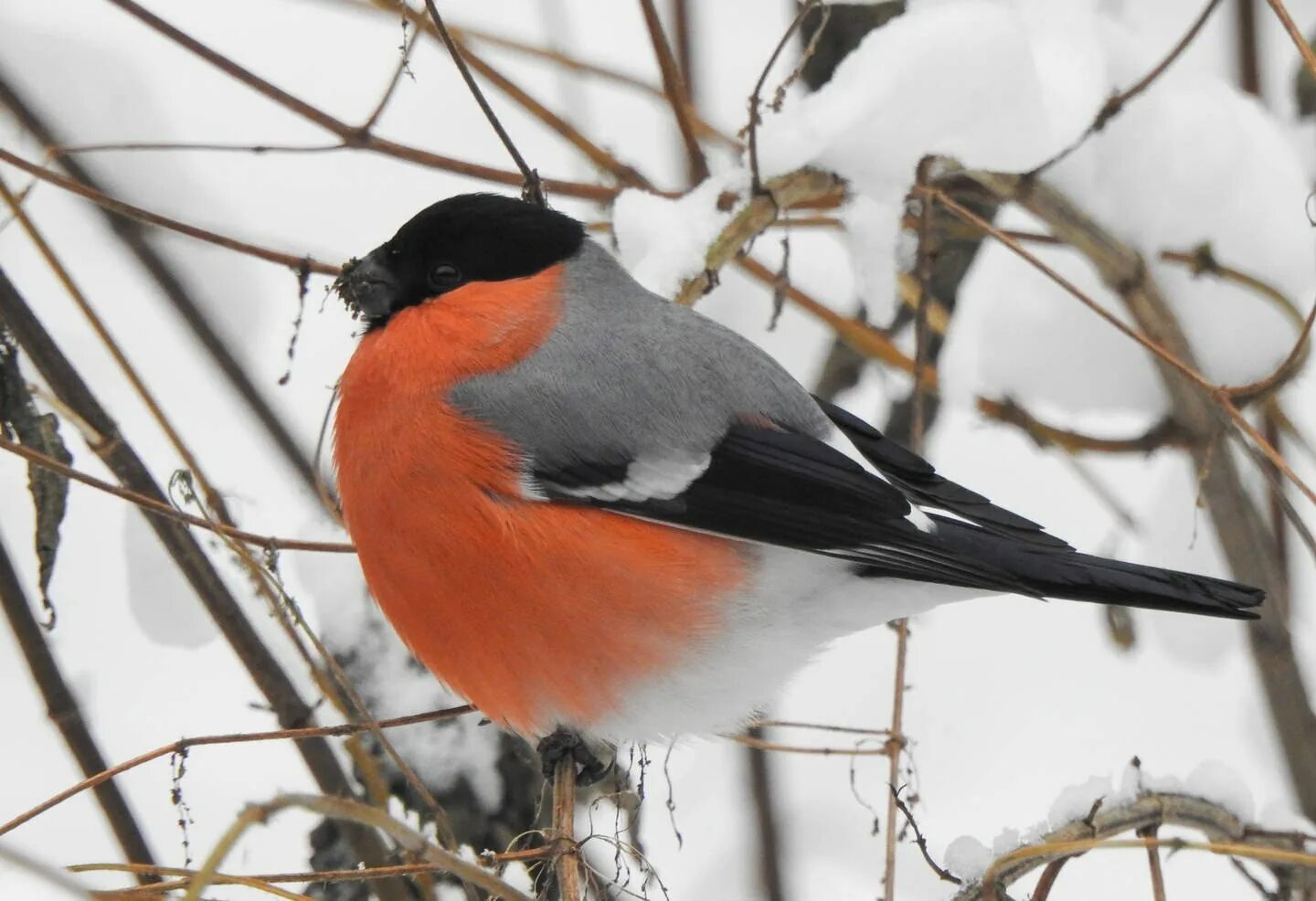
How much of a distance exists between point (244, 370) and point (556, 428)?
0.90m

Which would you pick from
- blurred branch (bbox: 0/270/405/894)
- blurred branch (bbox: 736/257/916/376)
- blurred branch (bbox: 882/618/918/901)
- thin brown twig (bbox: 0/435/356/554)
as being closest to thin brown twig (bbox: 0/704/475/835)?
thin brown twig (bbox: 0/435/356/554)

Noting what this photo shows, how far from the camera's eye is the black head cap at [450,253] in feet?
7.54

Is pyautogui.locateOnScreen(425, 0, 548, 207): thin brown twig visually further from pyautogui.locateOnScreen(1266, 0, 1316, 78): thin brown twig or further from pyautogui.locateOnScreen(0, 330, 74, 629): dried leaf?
pyautogui.locateOnScreen(1266, 0, 1316, 78): thin brown twig

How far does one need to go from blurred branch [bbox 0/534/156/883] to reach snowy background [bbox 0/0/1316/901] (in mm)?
210

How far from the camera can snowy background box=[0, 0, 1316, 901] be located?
7.86 feet

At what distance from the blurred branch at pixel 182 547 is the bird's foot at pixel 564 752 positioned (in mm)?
285

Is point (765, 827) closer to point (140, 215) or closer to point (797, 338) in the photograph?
point (797, 338)

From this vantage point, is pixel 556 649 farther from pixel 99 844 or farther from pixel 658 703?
pixel 99 844

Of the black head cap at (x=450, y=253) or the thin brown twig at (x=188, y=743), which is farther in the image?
the black head cap at (x=450, y=253)

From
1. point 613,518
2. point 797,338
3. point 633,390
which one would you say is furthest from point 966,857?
point 797,338

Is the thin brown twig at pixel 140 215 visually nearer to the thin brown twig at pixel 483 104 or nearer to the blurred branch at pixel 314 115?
the blurred branch at pixel 314 115

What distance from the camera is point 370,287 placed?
7.58 ft

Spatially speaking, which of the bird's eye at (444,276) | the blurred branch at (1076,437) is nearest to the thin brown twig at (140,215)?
the bird's eye at (444,276)

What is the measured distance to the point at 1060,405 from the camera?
116 inches
